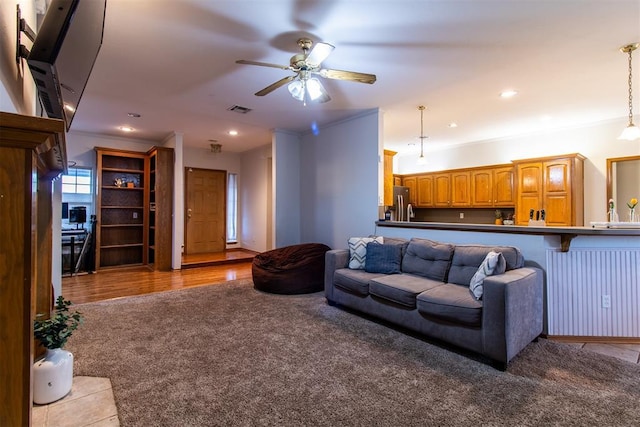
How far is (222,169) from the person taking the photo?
7785mm

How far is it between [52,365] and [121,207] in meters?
5.02

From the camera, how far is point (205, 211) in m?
7.52

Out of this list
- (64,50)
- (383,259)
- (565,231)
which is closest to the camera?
(64,50)

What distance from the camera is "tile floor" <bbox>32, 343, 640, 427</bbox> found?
5.57ft

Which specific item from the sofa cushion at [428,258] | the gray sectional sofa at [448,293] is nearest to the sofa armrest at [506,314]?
the gray sectional sofa at [448,293]

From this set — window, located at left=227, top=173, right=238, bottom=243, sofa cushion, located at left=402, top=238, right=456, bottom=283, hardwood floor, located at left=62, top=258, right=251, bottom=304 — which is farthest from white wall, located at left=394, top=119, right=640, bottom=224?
window, located at left=227, top=173, right=238, bottom=243

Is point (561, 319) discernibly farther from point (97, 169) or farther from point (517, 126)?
point (97, 169)

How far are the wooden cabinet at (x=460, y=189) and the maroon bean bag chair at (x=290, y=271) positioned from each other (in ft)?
11.8

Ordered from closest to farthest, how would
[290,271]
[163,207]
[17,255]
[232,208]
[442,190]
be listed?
[17,255] → [290,271] → [163,207] → [442,190] → [232,208]

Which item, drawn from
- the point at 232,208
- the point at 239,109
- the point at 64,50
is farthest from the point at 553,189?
the point at 232,208

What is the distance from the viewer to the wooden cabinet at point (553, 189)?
4.83 metres

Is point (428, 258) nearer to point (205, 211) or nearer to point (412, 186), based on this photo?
point (412, 186)

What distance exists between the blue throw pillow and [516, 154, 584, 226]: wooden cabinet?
10.5 feet

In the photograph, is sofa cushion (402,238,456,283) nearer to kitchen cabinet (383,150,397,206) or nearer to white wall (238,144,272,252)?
kitchen cabinet (383,150,397,206)
